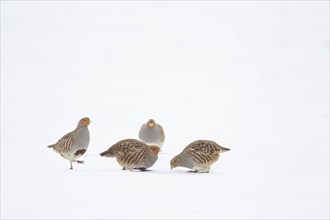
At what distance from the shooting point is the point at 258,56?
30266mm

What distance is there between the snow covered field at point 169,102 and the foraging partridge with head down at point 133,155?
247 mm

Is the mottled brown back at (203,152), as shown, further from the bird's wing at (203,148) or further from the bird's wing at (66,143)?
the bird's wing at (66,143)

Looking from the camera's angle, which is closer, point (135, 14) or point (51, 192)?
point (51, 192)

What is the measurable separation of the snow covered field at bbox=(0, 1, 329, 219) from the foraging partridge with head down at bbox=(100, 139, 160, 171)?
0.25 metres

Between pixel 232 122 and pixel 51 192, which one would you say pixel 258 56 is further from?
pixel 51 192

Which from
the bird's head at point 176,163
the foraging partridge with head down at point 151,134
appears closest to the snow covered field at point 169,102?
the bird's head at point 176,163

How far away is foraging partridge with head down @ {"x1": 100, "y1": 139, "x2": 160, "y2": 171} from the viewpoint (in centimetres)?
872

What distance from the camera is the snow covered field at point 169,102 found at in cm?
681

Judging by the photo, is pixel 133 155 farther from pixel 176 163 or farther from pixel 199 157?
pixel 199 157

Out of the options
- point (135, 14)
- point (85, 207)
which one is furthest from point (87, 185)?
point (135, 14)

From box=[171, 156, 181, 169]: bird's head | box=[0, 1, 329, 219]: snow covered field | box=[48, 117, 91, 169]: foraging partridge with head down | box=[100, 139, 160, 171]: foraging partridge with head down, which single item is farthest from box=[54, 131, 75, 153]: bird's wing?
box=[171, 156, 181, 169]: bird's head

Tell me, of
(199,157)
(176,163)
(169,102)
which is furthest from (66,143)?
(169,102)

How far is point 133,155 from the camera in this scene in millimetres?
8695

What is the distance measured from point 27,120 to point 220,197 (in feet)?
36.0
